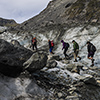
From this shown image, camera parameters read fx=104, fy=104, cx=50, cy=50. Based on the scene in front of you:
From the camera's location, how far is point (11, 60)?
5324mm

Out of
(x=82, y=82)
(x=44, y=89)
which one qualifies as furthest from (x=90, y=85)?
(x=44, y=89)

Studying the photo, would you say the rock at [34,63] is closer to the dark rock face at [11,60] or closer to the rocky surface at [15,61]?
the rocky surface at [15,61]

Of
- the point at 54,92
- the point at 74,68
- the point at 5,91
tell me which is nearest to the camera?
the point at 5,91

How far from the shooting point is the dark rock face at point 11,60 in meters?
5.09

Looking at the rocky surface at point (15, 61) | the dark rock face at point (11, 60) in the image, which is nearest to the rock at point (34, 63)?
the rocky surface at point (15, 61)

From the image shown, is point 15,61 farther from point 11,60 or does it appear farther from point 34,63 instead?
point 34,63

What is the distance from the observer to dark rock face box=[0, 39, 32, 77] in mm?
5090

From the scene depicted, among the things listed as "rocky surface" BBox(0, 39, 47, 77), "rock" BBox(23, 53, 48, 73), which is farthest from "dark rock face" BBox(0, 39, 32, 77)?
"rock" BBox(23, 53, 48, 73)

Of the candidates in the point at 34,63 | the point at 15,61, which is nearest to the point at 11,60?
the point at 15,61

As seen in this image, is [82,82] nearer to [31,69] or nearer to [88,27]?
[31,69]

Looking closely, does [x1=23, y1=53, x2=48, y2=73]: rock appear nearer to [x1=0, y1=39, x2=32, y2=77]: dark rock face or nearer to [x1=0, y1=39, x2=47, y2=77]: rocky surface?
[x1=0, y1=39, x2=47, y2=77]: rocky surface

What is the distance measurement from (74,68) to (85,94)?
10.0ft

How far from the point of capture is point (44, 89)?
501 centimetres

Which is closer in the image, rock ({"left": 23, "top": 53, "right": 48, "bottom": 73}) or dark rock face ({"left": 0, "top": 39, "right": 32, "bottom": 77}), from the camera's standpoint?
dark rock face ({"left": 0, "top": 39, "right": 32, "bottom": 77})
